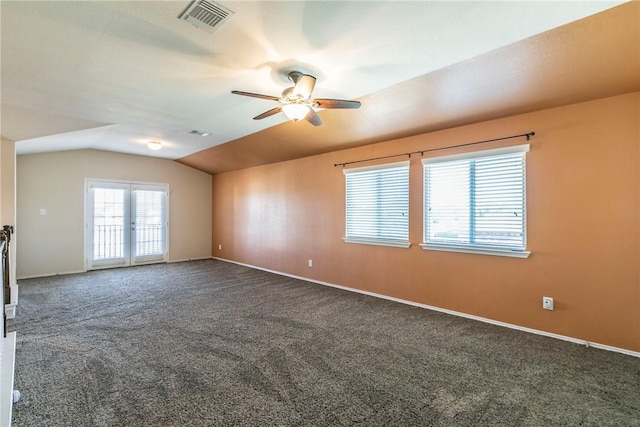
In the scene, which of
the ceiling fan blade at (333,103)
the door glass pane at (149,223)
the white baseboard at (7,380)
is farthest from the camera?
the door glass pane at (149,223)

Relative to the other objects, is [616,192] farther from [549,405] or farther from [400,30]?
[400,30]

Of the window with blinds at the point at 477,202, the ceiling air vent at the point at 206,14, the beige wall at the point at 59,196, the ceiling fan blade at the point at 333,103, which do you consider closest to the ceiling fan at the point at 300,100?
the ceiling fan blade at the point at 333,103

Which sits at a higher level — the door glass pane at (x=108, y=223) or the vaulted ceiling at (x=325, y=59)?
the vaulted ceiling at (x=325, y=59)

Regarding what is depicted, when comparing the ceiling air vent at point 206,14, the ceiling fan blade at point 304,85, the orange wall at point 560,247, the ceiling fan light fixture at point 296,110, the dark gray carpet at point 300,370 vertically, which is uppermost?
the ceiling air vent at point 206,14

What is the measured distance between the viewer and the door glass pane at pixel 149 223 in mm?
7410

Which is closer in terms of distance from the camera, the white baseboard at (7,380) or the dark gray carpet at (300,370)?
the white baseboard at (7,380)

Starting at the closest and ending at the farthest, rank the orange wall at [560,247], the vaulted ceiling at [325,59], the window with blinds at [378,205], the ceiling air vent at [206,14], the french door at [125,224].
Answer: the ceiling air vent at [206,14] < the vaulted ceiling at [325,59] < the orange wall at [560,247] < the window with blinds at [378,205] < the french door at [125,224]

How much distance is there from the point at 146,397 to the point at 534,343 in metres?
3.57

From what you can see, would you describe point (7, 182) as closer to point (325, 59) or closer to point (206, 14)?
point (206, 14)

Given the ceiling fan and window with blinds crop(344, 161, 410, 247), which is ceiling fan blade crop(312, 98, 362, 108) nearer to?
the ceiling fan

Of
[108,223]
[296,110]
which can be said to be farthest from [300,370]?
[108,223]

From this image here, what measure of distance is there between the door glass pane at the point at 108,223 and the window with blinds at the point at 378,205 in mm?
5652

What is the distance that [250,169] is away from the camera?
7.30 m

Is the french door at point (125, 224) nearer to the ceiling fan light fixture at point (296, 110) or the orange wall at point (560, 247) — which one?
the orange wall at point (560, 247)
